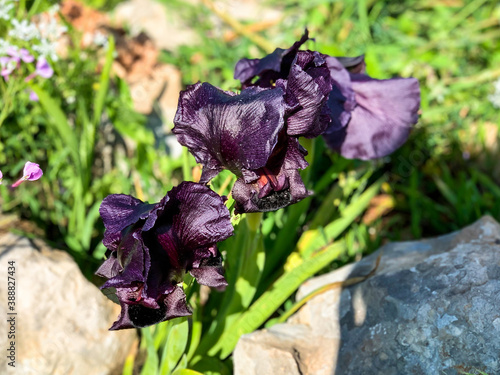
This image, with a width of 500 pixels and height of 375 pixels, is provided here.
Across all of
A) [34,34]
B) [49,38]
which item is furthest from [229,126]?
[49,38]

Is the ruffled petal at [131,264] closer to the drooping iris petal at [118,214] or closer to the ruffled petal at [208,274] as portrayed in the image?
the drooping iris petal at [118,214]

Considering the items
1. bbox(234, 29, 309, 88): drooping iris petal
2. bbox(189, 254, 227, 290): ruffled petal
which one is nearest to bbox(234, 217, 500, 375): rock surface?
bbox(189, 254, 227, 290): ruffled petal

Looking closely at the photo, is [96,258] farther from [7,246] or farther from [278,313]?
[278,313]

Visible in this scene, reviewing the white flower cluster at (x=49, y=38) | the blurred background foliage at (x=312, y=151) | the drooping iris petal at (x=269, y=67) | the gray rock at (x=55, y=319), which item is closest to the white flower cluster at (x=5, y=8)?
the white flower cluster at (x=49, y=38)

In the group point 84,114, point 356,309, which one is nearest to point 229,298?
point 356,309

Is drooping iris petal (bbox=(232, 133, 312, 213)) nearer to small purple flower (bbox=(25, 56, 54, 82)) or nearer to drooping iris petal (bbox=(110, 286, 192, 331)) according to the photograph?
drooping iris petal (bbox=(110, 286, 192, 331))
